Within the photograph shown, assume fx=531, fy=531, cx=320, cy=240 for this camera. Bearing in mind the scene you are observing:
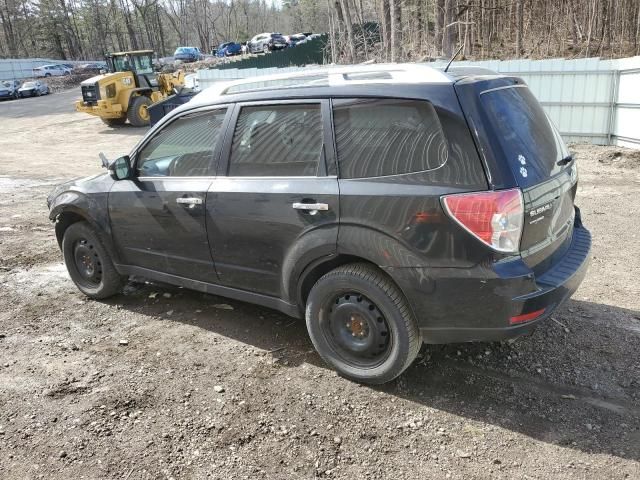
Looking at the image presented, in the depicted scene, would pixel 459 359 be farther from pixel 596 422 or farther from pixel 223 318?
pixel 223 318

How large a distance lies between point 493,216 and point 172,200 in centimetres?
236

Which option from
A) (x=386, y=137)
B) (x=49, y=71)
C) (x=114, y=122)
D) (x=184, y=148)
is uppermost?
(x=49, y=71)

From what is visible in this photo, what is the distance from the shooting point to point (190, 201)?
152 inches

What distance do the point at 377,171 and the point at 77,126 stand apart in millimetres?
22442

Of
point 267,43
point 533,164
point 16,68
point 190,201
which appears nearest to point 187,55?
point 267,43

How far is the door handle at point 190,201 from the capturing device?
381 centimetres

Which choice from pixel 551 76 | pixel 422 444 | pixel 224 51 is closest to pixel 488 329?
pixel 422 444

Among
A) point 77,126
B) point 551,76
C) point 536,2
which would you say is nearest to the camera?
point 551,76

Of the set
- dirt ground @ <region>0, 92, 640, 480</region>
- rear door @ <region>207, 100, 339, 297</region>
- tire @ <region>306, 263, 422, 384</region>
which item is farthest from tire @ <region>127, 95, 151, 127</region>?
tire @ <region>306, 263, 422, 384</region>

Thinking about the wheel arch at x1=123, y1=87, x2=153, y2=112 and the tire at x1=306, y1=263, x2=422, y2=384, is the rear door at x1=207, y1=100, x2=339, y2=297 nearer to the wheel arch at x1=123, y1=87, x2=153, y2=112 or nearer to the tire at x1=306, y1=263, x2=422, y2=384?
the tire at x1=306, y1=263, x2=422, y2=384

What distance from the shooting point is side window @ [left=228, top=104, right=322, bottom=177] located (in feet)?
11.1

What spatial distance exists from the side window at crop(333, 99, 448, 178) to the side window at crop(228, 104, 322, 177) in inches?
7.7

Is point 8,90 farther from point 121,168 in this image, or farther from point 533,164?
point 533,164

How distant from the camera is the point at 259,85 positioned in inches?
150
